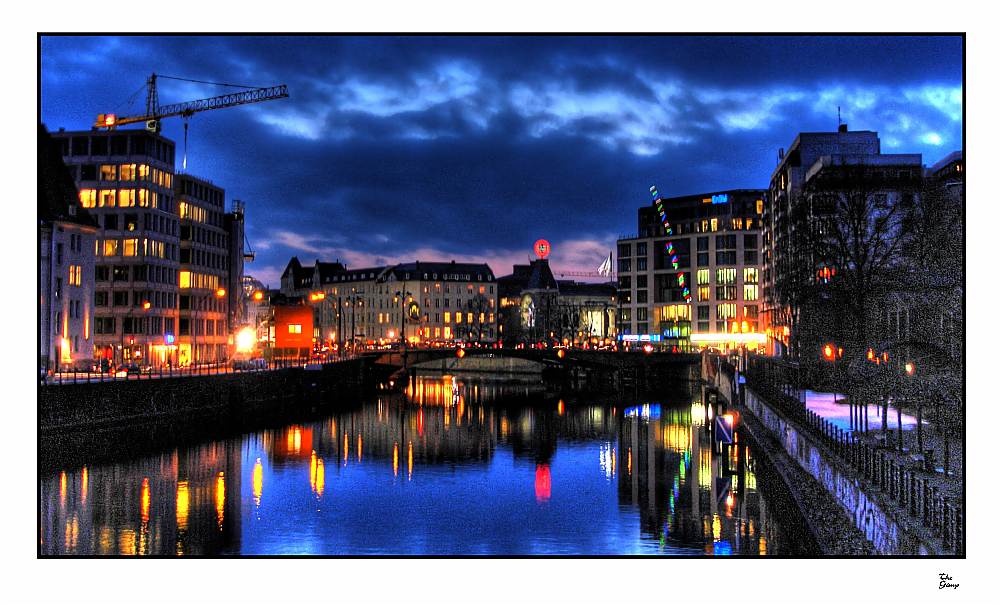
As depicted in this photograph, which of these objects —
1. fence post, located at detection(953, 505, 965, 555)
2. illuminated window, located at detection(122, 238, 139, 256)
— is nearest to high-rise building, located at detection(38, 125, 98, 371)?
illuminated window, located at detection(122, 238, 139, 256)

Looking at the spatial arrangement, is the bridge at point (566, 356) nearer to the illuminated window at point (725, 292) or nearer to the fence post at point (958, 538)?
the illuminated window at point (725, 292)

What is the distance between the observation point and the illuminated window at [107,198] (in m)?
115

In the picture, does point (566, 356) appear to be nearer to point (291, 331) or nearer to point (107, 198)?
point (291, 331)

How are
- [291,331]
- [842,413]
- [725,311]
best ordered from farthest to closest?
[725,311] < [291,331] < [842,413]

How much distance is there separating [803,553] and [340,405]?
78.3 meters

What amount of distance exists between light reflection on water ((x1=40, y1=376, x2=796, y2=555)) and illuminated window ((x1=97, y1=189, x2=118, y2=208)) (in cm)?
4715

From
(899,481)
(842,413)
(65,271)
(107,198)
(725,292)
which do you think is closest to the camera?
(899,481)

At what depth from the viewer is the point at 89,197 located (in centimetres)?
11531

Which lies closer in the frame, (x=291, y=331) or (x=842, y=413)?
(x=842, y=413)

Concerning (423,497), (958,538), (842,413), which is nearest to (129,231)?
(423,497)

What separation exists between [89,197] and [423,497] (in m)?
79.3

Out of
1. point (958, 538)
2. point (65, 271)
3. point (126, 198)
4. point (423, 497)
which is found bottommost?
point (423, 497)
